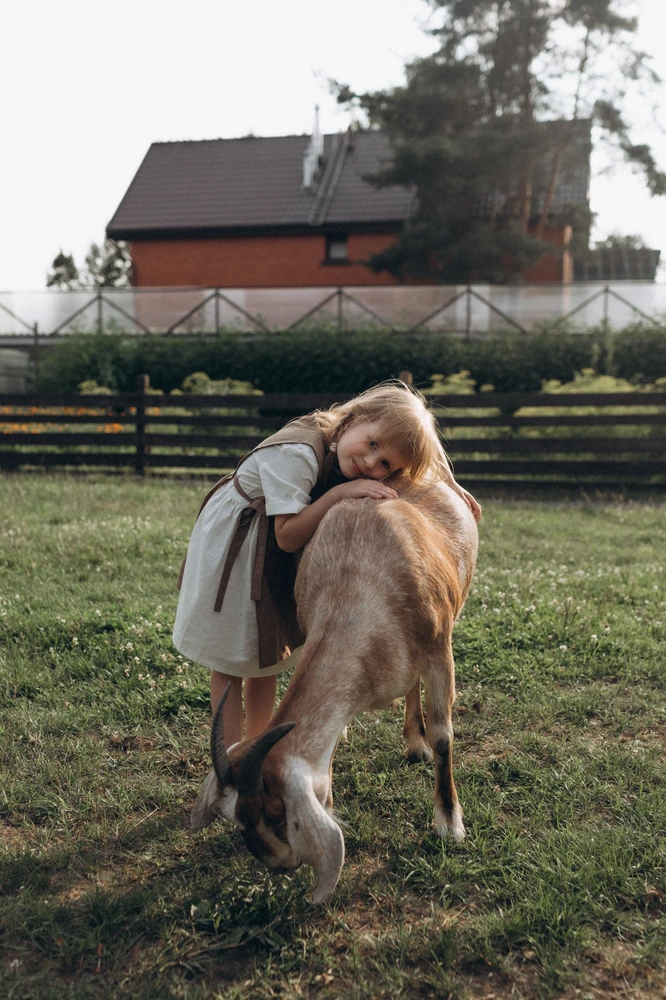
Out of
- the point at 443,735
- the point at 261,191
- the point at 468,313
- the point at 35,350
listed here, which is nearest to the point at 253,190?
the point at 261,191

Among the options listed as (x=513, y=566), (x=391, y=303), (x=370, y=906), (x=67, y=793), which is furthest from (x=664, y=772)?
(x=391, y=303)

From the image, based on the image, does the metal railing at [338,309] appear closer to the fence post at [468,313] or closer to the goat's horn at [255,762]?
the fence post at [468,313]

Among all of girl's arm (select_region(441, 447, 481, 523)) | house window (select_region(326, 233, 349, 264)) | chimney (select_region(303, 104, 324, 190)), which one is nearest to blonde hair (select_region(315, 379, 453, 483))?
girl's arm (select_region(441, 447, 481, 523))

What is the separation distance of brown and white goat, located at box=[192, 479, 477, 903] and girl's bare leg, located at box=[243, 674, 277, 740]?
2.48ft

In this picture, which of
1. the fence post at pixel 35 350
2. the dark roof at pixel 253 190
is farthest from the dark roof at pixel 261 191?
the fence post at pixel 35 350

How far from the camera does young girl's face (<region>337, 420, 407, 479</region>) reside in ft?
10.9

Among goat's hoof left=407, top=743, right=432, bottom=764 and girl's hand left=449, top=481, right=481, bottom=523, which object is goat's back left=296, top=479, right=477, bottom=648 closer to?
girl's hand left=449, top=481, right=481, bottom=523

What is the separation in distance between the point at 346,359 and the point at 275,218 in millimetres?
13064

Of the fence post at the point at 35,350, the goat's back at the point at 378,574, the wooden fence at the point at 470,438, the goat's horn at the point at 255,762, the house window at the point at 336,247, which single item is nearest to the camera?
the goat's horn at the point at 255,762

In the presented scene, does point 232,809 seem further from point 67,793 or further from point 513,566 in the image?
point 513,566

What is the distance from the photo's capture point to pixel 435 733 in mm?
3160

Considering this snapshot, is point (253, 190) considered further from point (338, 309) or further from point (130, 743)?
point (130, 743)

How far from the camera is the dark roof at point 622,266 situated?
32166 mm

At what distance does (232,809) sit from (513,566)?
187 inches
